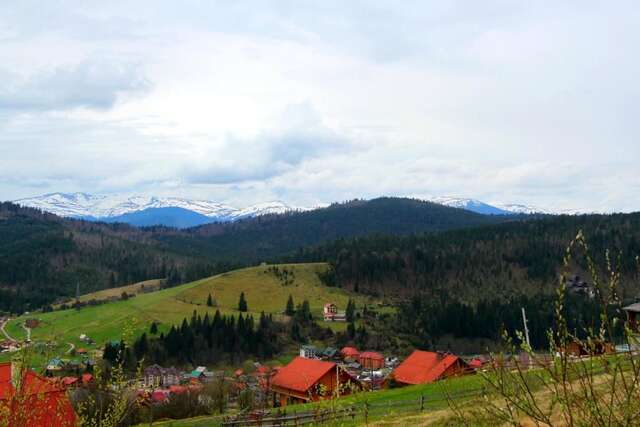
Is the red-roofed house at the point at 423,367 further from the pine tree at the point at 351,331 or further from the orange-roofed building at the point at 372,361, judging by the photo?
the pine tree at the point at 351,331

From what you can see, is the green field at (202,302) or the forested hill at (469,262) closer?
the green field at (202,302)

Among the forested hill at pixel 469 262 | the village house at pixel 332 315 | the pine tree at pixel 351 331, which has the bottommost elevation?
the pine tree at pixel 351 331

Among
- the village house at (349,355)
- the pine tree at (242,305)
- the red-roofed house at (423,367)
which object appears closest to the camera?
the red-roofed house at (423,367)

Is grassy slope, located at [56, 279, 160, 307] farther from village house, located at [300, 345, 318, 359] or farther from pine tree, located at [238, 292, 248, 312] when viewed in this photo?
village house, located at [300, 345, 318, 359]

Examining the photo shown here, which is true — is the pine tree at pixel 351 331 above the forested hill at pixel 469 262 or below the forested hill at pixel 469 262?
below

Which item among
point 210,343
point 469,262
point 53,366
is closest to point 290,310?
point 210,343

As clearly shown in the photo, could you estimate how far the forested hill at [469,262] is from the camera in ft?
513

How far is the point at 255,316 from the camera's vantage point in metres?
125

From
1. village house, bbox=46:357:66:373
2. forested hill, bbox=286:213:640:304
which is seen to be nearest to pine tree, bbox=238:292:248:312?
forested hill, bbox=286:213:640:304

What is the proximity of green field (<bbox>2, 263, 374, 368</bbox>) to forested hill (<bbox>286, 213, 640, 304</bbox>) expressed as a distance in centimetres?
1144

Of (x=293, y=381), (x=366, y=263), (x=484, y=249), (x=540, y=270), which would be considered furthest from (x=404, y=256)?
(x=293, y=381)

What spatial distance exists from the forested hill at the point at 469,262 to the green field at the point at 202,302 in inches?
450

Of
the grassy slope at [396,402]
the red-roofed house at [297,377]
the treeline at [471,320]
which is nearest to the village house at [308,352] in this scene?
the treeline at [471,320]

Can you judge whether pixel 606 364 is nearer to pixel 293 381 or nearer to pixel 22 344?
pixel 22 344
